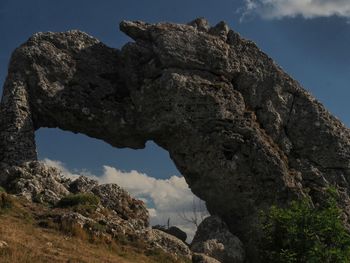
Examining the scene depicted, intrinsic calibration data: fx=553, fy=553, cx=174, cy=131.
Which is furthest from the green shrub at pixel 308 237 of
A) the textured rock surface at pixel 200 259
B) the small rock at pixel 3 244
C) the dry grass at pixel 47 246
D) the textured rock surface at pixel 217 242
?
the small rock at pixel 3 244

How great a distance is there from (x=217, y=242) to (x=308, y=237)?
1188 cm

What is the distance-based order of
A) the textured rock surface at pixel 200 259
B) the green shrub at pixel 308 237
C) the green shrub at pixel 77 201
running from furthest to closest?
the green shrub at pixel 77 201
the textured rock surface at pixel 200 259
the green shrub at pixel 308 237

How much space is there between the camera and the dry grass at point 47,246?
24.9 m

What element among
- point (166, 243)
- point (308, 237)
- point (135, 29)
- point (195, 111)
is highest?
point (135, 29)

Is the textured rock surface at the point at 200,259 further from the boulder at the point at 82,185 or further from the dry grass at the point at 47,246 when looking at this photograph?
the boulder at the point at 82,185

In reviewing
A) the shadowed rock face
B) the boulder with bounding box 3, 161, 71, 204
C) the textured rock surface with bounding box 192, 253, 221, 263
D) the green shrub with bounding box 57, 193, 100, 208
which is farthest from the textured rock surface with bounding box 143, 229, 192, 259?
the shadowed rock face

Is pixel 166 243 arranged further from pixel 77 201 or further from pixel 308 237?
pixel 308 237

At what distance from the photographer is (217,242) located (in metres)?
44.6

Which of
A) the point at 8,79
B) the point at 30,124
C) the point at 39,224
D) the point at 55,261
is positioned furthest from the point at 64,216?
the point at 8,79

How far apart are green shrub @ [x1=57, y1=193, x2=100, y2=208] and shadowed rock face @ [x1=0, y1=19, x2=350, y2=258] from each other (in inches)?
342

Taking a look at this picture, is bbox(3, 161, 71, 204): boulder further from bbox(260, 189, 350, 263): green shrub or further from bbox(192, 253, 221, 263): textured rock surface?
bbox(260, 189, 350, 263): green shrub

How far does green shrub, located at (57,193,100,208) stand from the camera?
38.4 metres

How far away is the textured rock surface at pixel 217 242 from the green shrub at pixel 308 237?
7.58 meters

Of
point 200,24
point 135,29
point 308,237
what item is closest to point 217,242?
point 308,237
